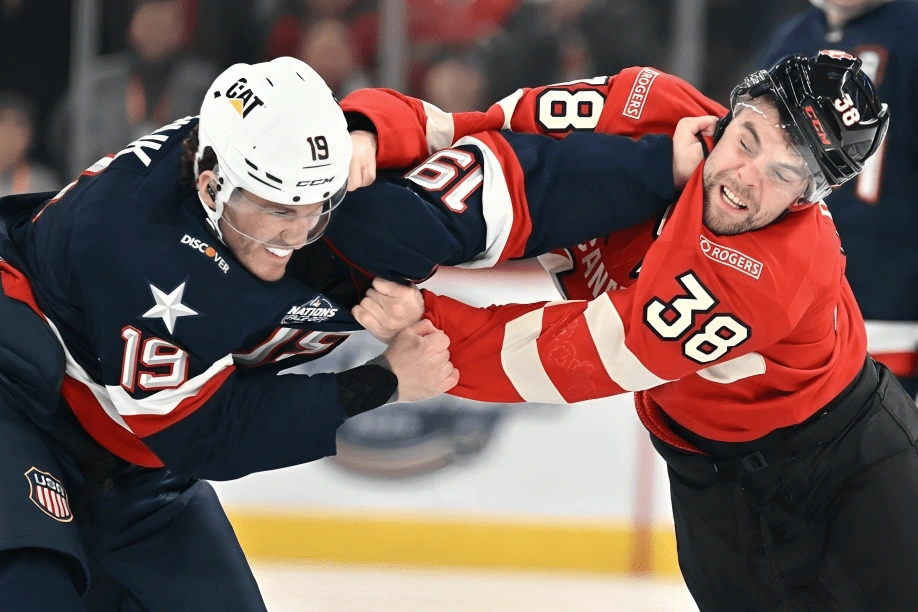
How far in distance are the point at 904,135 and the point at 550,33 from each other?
156 cm

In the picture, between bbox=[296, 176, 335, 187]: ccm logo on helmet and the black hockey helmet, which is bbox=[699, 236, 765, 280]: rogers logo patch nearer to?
the black hockey helmet

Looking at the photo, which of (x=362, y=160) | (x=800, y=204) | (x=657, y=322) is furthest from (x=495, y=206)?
(x=800, y=204)

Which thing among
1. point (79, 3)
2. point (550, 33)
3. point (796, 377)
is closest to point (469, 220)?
point (796, 377)

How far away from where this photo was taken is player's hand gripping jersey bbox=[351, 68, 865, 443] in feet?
7.46

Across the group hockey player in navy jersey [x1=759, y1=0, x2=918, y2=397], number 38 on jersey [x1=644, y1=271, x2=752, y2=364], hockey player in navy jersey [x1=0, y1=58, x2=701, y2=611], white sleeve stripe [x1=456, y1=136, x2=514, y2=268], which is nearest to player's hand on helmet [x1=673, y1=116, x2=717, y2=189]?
hockey player in navy jersey [x1=0, y1=58, x2=701, y2=611]

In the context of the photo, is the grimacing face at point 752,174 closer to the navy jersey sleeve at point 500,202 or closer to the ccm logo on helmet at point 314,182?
the navy jersey sleeve at point 500,202

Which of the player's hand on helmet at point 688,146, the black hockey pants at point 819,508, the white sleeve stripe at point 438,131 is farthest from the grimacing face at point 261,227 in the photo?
the black hockey pants at point 819,508

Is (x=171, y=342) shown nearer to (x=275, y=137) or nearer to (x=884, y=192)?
(x=275, y=137)

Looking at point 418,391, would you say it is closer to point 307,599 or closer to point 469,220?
point 469,220

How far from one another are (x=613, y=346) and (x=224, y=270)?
2.59 feet

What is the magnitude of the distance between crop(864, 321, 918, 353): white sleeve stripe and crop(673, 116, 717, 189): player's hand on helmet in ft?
5.33

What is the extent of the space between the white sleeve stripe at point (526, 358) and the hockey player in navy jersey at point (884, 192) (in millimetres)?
1781

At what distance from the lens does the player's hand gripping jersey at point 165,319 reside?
2.07m

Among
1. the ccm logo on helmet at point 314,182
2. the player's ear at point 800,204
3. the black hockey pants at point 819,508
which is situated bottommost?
the black hockey pants at point 819,508
